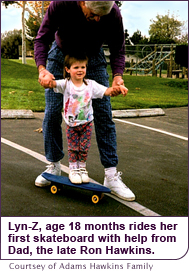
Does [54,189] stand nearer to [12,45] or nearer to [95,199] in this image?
[95,199]

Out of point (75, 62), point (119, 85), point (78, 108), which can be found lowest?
point (78, 108)

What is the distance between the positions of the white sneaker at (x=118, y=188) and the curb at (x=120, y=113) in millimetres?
3863

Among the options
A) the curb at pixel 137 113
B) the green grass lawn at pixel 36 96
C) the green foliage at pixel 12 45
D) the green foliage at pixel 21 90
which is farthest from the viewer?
the green foliage at pixel 12 45

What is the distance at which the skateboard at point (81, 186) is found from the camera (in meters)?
3.08

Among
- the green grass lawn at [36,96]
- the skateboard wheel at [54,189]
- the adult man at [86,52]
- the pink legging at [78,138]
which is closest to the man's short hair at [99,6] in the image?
the adult man at [86,52]

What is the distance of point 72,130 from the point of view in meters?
2.91

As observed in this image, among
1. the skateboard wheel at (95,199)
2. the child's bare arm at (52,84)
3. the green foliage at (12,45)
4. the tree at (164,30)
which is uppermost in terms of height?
the tree at (164,30)

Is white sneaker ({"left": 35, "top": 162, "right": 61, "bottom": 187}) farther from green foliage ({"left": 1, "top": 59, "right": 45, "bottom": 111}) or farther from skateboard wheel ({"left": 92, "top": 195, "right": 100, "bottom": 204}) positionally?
green foliage ({"left": 1, "top": 59, "right": 45, "bottom": 111})

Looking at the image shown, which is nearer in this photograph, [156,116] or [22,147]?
[22,147]

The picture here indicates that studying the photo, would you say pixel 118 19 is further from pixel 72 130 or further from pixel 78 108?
pixel 72 130

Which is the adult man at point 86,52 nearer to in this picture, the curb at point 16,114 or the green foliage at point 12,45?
the curb at point 16,114

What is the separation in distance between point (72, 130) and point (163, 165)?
6.36 ft
